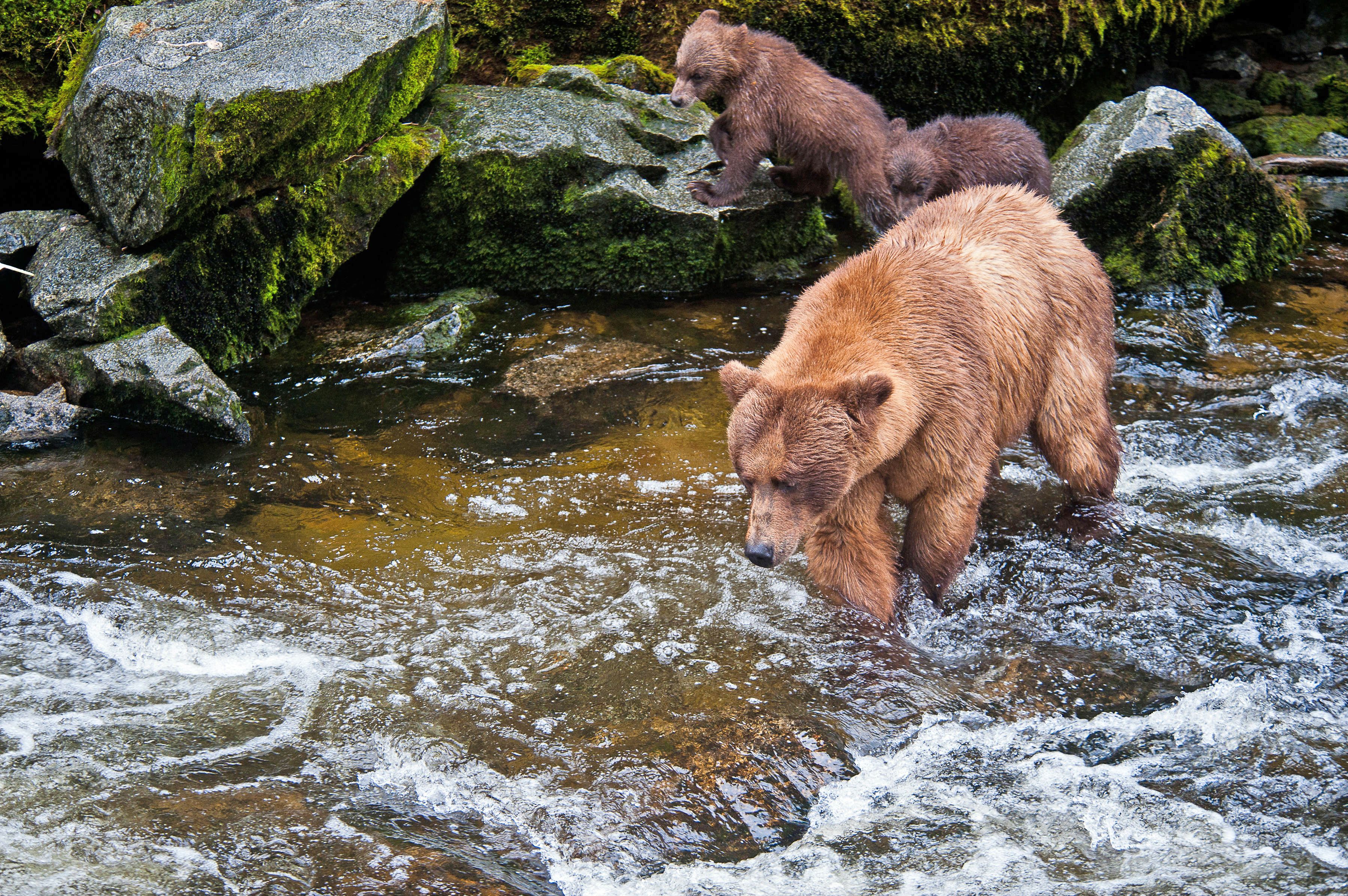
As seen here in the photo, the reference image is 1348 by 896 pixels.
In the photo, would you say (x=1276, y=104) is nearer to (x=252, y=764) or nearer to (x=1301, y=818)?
(x=1301, y=818)

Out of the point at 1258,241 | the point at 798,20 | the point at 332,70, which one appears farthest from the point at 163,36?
the point at 1258,241

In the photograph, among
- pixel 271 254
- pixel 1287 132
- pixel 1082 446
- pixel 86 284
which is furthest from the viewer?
pixel 1287 132

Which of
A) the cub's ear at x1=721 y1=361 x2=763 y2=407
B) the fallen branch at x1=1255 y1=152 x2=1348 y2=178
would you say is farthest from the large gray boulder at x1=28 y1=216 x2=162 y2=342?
the fallen branch at x1=1255 y1=152 x2=1348 y2=178

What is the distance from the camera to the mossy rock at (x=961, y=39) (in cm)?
951

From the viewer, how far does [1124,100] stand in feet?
29.3

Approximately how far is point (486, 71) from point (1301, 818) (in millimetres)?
8097

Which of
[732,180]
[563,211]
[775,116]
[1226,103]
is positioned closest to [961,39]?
[775,116]

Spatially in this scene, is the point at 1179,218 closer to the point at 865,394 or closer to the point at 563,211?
the point at 563,211

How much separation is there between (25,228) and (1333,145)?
428 inches

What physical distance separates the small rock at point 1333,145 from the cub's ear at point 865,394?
8455 mm

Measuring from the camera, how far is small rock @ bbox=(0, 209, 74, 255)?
6.60 metres

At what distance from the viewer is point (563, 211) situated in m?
7.91

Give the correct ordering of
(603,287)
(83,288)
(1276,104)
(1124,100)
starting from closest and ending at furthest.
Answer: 1. (83,288)
2. (603,287)
3. (1124,100)
4. (1276,104)

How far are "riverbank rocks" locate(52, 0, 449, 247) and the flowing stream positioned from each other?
1.21 meters
